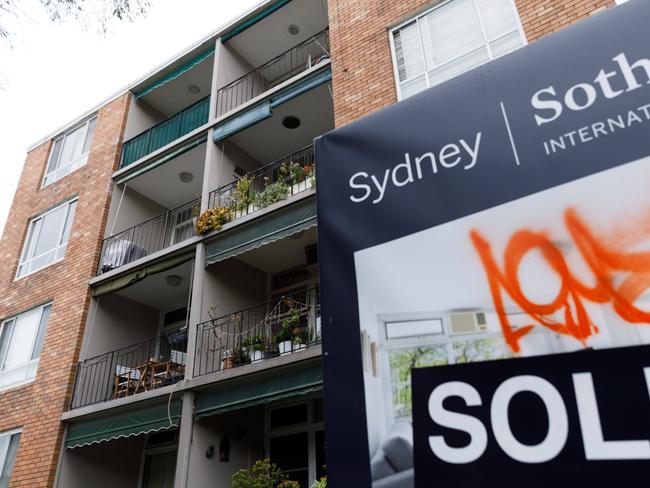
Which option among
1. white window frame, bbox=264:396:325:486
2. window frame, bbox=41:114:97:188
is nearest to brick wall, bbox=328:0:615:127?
white window frame, bbox=264:396:325:486

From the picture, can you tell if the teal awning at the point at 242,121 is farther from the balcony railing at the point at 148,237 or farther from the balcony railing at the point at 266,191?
the balcony railing at the point at 148,237

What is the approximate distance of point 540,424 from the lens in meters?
1.55

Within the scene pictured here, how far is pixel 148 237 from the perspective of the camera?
1387cm

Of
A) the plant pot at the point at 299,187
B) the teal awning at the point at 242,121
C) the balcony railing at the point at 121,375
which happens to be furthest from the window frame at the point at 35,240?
the plant pot at the point at 299,187

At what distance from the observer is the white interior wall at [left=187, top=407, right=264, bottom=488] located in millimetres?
8484

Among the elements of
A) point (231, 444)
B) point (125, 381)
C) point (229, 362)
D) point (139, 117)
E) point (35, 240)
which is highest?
point (139, 117)

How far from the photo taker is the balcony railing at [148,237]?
12195 mm

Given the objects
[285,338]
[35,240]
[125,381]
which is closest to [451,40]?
[285,338]

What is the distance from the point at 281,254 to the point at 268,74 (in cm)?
565

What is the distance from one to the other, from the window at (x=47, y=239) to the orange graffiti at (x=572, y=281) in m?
13.9

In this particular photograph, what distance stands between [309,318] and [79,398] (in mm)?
5705

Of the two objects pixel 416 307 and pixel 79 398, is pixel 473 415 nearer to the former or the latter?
pixel 416 307

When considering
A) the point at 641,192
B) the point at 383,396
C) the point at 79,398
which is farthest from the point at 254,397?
the point at 641,192

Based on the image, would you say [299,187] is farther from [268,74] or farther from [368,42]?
[268,74]
